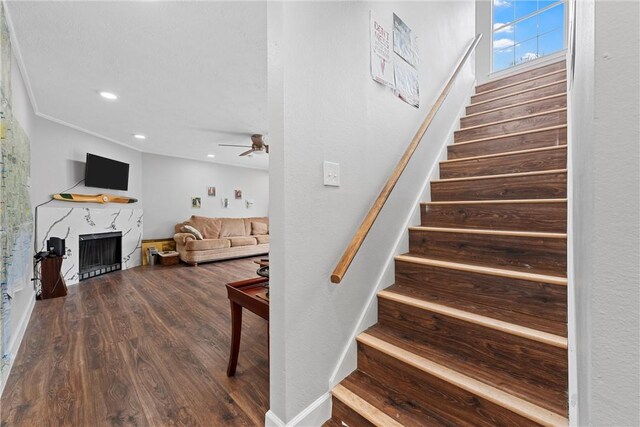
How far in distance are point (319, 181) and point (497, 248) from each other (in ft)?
3.73

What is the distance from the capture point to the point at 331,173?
1384mm

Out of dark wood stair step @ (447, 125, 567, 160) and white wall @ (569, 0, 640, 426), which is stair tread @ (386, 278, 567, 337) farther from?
dark wood stair step @ (447, 125, 567, 160)

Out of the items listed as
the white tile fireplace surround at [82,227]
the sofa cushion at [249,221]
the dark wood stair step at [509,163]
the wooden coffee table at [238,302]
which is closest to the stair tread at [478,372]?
the wooden coffee table at [238,302]

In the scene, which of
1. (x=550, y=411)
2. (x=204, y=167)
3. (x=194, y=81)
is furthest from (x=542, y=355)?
(x=204, y=167)

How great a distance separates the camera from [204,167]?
22.5 feet

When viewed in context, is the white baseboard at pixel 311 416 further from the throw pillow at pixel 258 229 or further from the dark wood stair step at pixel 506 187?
the throw pillow at pixel 258 229

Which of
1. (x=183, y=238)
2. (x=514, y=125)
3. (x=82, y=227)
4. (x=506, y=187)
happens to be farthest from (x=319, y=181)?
(x=183, y=238)

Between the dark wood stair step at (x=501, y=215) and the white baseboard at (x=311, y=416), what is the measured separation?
4.63 ft

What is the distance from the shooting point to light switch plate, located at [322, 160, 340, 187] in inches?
53.2

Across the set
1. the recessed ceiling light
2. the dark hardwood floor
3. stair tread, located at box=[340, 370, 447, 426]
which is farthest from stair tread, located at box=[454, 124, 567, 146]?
the recessed ceiling light

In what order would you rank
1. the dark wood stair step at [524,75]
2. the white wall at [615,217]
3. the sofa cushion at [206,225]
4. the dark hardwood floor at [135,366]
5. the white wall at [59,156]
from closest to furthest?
1. the white wall at [615,217]
2. the dark hardwood floor at [135,366]
3. the dark wood stair step at [524,75]
4. the white wall at [59,156]
5. the sofa cushion at [206,225]

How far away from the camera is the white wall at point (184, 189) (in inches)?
232

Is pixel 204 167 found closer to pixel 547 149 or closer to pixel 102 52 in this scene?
pixel 102 52

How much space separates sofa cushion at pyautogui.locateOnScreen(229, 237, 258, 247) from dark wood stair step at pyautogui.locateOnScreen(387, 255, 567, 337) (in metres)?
5.34
